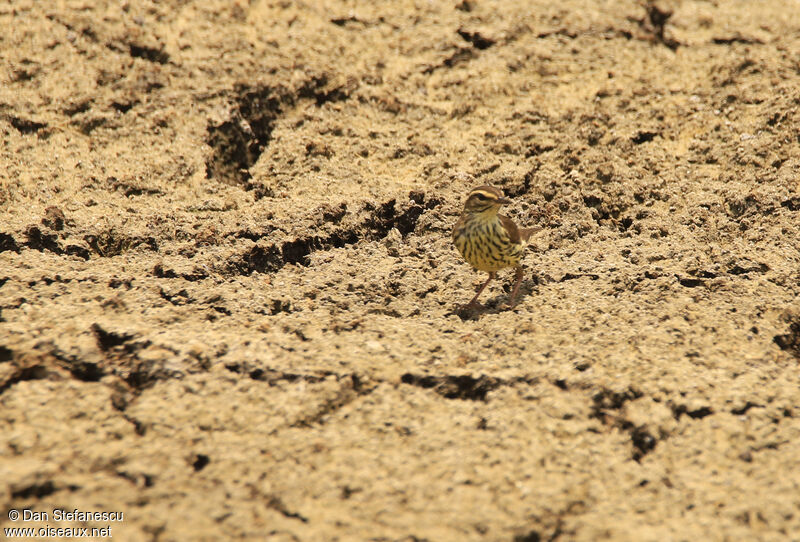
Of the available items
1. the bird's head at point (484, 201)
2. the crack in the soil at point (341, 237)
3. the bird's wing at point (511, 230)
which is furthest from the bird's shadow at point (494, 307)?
the crack in the soil at point (341, 237)

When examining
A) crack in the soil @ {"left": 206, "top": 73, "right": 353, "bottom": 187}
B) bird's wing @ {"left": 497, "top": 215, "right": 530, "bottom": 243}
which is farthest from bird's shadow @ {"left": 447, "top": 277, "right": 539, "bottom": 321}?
crack in the soil @ {"left": 206, "top": 73, "right": 353, "bottom": 187}

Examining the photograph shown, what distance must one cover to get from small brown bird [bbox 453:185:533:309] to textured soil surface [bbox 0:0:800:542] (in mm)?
146

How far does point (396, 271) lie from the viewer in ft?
15.1

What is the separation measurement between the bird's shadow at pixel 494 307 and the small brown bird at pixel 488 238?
3 cm

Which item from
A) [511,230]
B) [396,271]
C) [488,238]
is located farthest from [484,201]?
[396,271]

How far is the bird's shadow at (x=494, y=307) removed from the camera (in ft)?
13.9

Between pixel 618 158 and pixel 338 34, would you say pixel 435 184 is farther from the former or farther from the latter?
pixel 338 34

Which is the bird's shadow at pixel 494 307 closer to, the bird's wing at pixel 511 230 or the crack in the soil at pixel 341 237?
the bird's wing at pixel 511 230

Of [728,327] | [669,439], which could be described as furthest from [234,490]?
[728,327]

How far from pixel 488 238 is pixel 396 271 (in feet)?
2.06

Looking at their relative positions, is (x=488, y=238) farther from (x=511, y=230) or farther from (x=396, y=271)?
(x=396, y=271)

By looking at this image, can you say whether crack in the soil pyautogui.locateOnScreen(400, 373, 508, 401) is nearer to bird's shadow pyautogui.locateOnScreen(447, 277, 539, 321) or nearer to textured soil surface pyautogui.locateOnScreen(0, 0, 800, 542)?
textured soil surface pyautogui.locateOnScreen(0, 0, 800, 542)

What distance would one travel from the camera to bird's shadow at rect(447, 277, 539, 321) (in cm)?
424

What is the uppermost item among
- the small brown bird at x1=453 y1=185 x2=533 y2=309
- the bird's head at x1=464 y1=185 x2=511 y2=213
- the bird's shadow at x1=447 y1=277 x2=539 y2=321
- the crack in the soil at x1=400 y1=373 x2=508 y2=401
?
the bird's head at x1=464 y1=185 x2=511 y2=213
